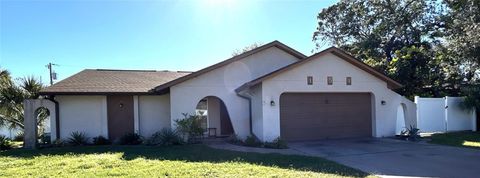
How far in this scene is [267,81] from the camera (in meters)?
15.6

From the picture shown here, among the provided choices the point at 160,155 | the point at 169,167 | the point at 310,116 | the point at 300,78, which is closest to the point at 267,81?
the point at 300,78

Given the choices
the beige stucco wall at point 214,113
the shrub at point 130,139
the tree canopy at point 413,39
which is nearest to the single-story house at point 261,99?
the shrub at point 130,139

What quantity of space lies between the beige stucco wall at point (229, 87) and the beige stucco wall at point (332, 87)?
1.63 metres

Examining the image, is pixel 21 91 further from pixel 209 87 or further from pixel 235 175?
pixel 235 175

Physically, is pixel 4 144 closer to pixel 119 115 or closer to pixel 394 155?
pixel 119 115

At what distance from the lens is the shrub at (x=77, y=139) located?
1596 cm

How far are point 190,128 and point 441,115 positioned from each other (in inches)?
500

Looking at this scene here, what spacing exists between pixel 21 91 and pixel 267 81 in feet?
38.7

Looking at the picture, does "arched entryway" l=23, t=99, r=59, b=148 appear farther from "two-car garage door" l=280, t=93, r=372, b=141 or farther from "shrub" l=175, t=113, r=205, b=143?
"two-car garage door" l=280, t=93, r=372, b=141

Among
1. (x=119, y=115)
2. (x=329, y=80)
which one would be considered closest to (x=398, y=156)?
(x=329, y=80)

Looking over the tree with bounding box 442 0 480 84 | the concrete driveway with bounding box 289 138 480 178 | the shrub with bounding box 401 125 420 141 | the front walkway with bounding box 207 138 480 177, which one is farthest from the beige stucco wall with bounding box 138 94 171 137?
the tree with bounding box 442 0 480 84

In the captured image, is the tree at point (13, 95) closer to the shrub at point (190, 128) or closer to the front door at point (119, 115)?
the front door at point (119, 115)

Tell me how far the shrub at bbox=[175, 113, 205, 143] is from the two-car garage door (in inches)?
138

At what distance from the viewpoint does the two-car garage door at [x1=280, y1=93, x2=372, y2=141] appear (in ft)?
53.8
